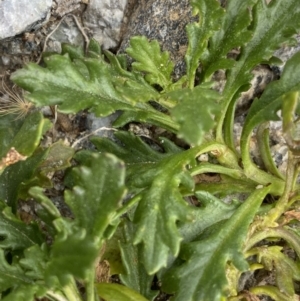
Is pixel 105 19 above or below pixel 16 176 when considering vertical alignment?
above

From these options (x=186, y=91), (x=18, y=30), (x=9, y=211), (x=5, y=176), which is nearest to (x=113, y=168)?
(x=186, y=91)

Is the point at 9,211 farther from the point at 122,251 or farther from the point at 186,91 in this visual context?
the point at 186,91

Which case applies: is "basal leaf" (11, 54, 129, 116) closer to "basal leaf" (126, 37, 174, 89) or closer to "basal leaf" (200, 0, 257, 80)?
"basal leaf" (126, 37, 174, 89)

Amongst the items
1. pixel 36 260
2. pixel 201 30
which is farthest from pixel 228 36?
pixel 36 260

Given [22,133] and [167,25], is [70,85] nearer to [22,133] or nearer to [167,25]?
[22,133]

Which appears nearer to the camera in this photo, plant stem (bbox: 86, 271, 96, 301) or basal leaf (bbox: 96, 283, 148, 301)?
plant stem (bbox: 86, 271, 96, 301)

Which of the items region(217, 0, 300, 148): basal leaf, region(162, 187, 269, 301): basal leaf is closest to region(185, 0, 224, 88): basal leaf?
region(217, 0, 300, 148): basal leaf

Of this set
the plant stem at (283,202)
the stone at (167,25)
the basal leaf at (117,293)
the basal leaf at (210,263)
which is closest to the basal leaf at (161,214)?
the basal leaf at (210,263)
